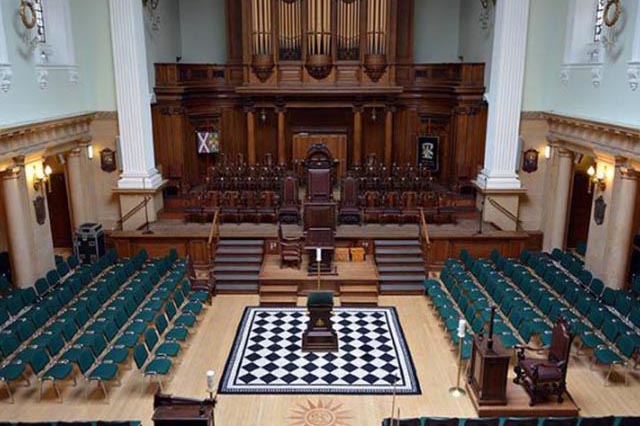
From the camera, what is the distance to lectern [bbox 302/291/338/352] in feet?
43.3

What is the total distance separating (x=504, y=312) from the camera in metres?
14.0

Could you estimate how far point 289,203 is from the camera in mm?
19609

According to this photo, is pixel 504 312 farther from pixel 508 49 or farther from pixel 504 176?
pixel 508 49

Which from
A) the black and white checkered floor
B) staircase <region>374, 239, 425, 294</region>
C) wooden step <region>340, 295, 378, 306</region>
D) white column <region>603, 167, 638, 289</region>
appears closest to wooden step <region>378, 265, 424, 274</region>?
staircase <region>374, 239, 425, 294</region>

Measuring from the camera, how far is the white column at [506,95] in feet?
60.4

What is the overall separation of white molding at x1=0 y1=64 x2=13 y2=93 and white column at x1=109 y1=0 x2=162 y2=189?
184 inches

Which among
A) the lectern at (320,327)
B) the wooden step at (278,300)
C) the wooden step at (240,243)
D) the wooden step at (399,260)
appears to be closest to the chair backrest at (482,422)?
the lectern at (320,327)

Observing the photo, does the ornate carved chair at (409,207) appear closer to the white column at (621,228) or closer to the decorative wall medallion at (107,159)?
the white column at (621,228)

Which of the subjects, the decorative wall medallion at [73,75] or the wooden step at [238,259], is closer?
the wooden step at [238,259]

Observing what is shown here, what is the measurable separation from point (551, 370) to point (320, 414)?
433cm

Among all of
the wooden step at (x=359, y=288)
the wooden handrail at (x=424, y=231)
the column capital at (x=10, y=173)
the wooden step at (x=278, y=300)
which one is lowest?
the wooden step at (x=278, y=300)

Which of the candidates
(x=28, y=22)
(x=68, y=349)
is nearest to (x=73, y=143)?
(x=28, y=22)

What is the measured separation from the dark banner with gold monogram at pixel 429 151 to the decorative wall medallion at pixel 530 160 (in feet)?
13.3

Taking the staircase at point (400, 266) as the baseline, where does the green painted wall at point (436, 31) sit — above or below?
above
